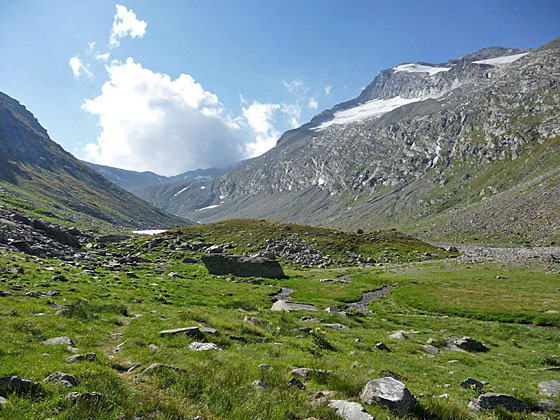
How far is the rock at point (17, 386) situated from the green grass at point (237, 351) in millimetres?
255

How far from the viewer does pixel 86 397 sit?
6461 mm

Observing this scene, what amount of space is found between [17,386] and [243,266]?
2017 inches

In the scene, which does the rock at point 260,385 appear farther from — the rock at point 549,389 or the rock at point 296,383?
the rock at point 549,389

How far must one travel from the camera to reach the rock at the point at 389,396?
8125mm

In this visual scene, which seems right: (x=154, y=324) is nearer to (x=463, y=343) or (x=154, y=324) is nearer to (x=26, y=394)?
(x=26, y=394)

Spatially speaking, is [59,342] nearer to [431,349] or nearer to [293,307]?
[431,349]

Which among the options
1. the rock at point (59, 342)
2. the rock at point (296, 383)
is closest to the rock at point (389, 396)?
the rock at point (296, 383)

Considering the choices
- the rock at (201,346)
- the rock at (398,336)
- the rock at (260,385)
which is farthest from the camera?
the rock at (398,336)

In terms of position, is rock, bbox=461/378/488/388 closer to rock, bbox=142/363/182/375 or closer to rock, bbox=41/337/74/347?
rock, bbox=142/363/182/375

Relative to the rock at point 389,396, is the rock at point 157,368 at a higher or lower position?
higher

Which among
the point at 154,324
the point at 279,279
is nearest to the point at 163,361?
the point at 154,324

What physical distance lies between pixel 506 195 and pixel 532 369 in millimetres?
229019

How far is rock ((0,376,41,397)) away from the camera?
6.49 metres

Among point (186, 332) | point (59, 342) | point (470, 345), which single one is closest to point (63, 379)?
point (59, 342)
